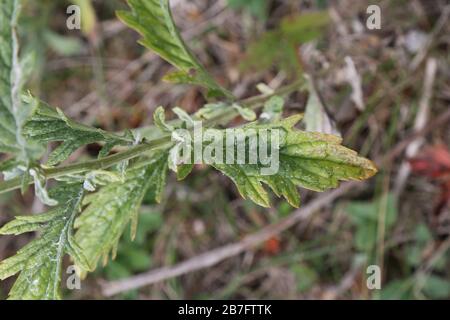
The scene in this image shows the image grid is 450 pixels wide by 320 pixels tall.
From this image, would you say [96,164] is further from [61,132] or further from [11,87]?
[11,87]

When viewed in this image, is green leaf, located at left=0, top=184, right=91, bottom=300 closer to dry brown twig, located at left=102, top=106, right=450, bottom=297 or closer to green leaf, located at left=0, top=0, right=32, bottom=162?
green leaf, located at left=0, top=0, right=32, bottom=162

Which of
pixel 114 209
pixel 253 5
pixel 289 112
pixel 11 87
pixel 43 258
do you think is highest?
pixel 253 5

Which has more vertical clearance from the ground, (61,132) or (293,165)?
(61,132)

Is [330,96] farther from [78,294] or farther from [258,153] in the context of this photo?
[78,294]

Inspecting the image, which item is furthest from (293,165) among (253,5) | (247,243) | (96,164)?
(253,5)

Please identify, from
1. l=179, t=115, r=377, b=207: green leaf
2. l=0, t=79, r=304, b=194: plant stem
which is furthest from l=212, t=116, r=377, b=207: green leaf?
l=0, t=79, r=304, b=194: plant stem

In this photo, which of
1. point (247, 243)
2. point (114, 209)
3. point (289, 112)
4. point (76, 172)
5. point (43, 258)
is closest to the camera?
point (76, 172)

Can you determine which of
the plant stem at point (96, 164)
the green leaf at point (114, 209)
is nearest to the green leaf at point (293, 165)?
the plant stem at point (96, 164)
